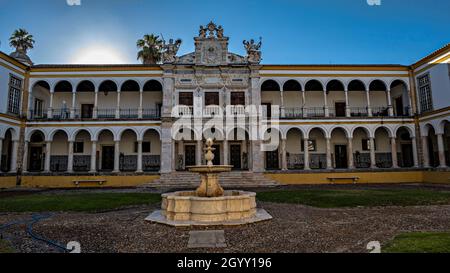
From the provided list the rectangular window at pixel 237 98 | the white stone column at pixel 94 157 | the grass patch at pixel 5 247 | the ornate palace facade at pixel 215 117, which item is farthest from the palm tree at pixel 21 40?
the grass patch at pixel 5 247

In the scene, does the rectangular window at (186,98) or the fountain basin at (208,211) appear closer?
the fountain basin at (208,211)

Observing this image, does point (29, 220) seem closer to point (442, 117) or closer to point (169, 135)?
point (169, 135)

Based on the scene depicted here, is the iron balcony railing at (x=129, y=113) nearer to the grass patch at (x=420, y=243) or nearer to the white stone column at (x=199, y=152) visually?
the white stone column at (x=199, y=152)

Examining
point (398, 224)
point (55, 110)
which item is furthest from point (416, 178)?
point (55, 110)

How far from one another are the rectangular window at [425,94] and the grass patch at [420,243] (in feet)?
63.1

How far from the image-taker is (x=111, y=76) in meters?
21.6

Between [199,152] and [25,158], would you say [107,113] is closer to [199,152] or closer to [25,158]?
[25,158]

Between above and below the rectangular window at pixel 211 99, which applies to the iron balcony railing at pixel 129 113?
below

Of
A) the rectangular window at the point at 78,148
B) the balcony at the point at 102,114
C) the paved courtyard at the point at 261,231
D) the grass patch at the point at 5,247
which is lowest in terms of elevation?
the paved courtyard at the point at 261,231

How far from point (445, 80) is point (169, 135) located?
19.4 meters

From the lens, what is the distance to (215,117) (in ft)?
67.8

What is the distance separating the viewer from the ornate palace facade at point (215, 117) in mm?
19906

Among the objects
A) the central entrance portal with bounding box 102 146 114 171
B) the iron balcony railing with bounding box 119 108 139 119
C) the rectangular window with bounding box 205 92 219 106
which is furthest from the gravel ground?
the iron balcony railing with bounding box 119 108 139 119

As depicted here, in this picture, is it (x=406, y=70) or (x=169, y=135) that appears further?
(x=406, y=70)
